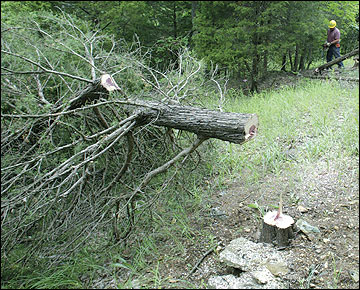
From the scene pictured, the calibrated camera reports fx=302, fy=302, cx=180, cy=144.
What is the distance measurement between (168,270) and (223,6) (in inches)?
265

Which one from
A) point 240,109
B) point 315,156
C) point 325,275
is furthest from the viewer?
point 240,109

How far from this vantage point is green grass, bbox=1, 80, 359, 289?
2.57 metres

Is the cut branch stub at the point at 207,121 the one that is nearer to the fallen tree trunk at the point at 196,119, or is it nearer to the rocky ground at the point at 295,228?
the fallen tree trunk at the point at 196,119

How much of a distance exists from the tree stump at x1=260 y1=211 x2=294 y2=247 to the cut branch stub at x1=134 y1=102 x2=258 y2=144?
73cm

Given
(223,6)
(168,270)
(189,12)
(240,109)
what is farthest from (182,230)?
(189,12)

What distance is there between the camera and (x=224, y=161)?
4234 mm

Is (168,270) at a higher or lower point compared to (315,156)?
lower

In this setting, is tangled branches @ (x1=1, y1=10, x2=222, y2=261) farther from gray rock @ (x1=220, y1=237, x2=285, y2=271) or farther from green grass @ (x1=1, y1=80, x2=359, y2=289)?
gray rock @ (x1=220, y1=237, x2=285, y2=271)

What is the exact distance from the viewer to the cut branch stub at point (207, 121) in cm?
268

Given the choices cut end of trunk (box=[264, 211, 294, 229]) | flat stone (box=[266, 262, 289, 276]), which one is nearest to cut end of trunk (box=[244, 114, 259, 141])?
cut end of trunk (box=[264, 211, 294, 229])

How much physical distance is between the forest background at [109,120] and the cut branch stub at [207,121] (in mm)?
184

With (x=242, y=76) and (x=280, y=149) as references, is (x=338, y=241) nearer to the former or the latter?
(x=280, y=149)

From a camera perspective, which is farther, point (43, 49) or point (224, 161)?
point (224, 161)

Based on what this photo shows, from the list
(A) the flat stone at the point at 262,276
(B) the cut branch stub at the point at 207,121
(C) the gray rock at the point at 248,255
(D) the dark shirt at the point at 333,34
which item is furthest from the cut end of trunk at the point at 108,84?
(D) the dark shirt at the point at 333,34
